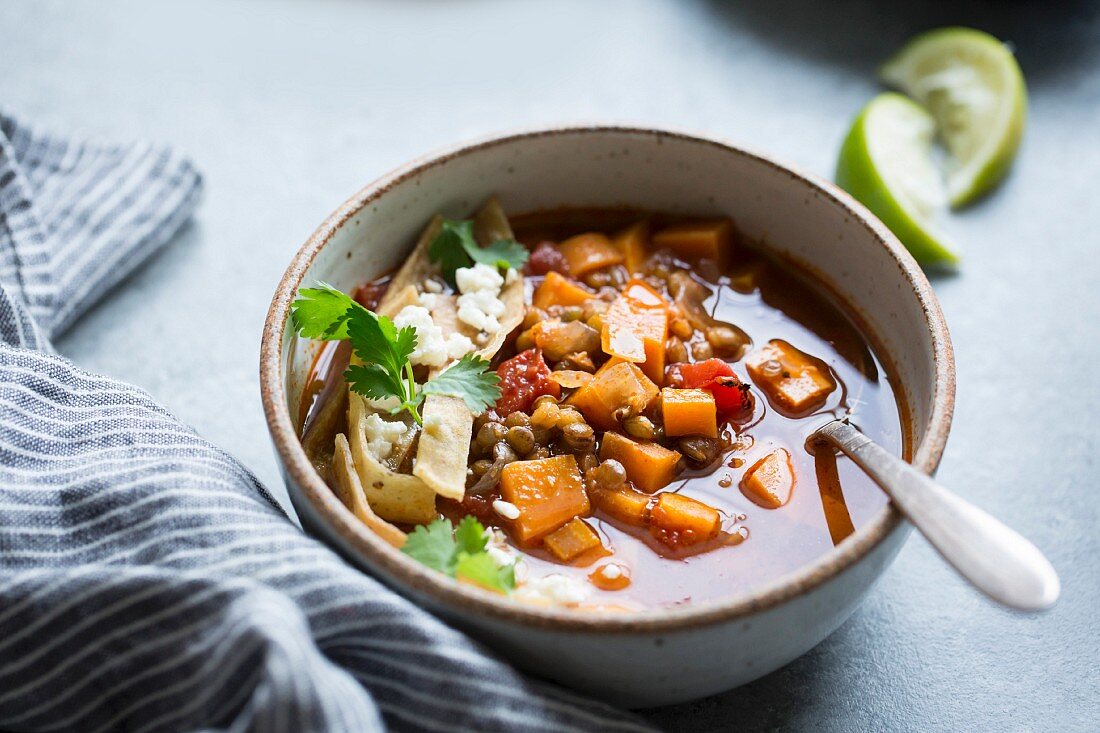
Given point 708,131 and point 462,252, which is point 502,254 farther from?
point 708,131

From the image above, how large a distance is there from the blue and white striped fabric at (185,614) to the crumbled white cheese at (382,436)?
0.29 metres

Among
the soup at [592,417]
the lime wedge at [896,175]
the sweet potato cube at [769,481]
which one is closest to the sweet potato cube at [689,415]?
the soup at [592,417]

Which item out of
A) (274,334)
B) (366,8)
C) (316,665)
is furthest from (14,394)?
(366,8)

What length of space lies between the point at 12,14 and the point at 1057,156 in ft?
14.8

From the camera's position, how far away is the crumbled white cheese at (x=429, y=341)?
291cm

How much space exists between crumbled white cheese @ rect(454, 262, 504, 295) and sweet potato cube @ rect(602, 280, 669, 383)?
1.10 ft

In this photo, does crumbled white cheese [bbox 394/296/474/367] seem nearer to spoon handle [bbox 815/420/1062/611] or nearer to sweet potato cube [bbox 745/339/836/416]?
sweet potato cube [bbox 745/339/836/416]

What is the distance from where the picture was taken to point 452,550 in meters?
2.44

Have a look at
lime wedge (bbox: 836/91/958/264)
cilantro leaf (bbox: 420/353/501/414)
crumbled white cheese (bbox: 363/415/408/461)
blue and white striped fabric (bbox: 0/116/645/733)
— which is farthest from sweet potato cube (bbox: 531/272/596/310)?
lime wedge (bbox: 836/91/958/264)

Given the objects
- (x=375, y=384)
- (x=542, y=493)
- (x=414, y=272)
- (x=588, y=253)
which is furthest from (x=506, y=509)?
(x=588, y=253)

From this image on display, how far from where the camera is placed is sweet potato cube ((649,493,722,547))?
266 centimetres

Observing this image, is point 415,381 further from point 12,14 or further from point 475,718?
point 12,14

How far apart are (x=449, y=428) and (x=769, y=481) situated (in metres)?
0.81

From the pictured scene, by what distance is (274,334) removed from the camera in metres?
2.66
